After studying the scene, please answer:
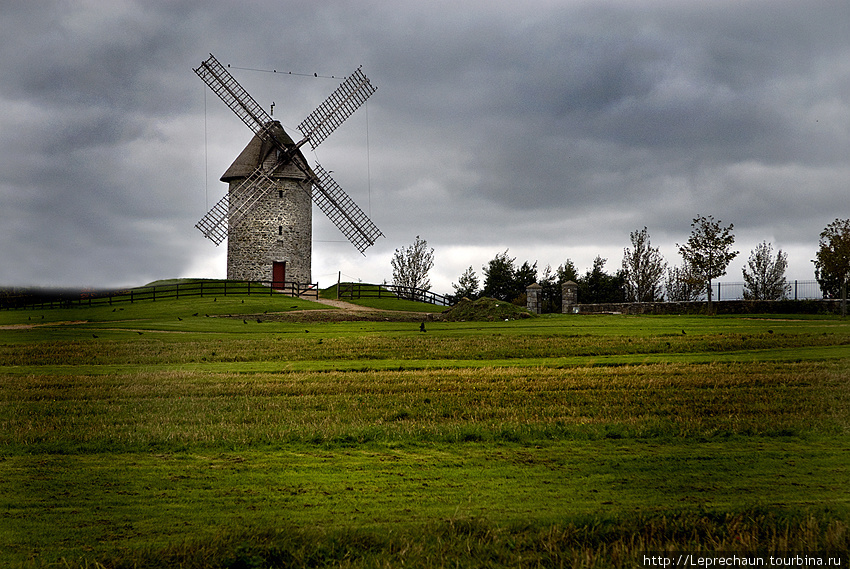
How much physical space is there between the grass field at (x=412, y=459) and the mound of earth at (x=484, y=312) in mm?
16617

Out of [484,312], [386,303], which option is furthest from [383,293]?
[484,312]

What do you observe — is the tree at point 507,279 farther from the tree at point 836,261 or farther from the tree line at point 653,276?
the tree at point 836,261

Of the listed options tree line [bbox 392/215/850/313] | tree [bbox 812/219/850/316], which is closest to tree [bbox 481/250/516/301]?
tree line [bbox 392/215/850/313]

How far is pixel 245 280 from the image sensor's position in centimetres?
5056

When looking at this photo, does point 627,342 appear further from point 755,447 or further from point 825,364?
point 755,447

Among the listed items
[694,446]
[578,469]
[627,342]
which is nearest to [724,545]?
[578,469]

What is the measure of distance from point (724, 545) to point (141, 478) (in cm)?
565

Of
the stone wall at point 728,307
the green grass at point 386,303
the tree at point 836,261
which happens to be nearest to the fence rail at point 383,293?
the green grass at point 386,303

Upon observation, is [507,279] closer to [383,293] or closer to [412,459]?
[383,293]

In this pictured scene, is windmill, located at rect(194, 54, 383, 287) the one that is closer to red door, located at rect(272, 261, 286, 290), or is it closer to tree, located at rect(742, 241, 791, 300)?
red door, located at rect(272, 261, 286, 290)

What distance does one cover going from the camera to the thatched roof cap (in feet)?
Result: 168

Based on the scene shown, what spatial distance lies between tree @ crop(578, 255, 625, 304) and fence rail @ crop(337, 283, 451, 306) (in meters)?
9.67

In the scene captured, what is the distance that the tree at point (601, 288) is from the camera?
5641 centimetres

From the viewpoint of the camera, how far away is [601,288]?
57.1 metres
